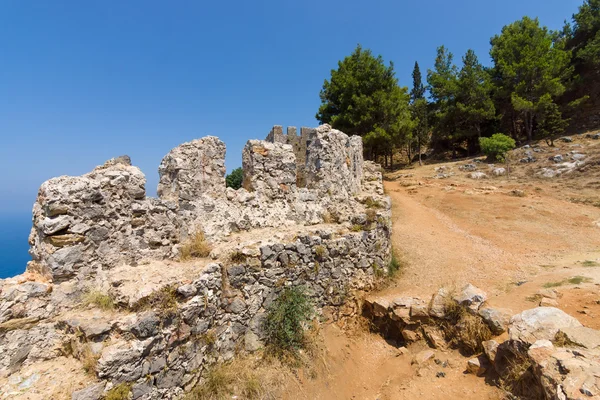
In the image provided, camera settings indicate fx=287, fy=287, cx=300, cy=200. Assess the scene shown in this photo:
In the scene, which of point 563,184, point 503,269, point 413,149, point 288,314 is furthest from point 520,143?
point 288,314

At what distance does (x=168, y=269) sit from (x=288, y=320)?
2.37 metres

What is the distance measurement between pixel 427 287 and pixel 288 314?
4.30 metres

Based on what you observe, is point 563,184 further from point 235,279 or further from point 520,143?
point 235,279

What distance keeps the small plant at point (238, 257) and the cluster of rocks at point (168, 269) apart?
2cm

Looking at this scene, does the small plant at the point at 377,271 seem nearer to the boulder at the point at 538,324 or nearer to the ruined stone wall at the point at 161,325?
the ruined stone wall at the point at 161,325

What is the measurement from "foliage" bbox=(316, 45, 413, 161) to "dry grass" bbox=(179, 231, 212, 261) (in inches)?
722

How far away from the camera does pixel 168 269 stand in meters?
4.78

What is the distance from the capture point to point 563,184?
695 inches

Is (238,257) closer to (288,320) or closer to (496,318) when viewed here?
(288,320)

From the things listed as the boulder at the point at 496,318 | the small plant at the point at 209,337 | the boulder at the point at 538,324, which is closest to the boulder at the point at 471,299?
the boulder at the point at 496,318

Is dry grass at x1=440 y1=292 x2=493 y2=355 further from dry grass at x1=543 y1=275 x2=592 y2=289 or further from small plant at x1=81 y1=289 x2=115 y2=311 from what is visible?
small plant at x1=81 y1=289 x2=115 y2=311

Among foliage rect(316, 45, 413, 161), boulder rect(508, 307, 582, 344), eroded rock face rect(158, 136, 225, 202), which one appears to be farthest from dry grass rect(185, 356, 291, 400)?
foliage rect(316, 45, 413, 161)

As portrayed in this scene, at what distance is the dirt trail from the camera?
537 cm

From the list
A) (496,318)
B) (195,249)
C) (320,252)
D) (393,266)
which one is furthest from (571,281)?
(195,249)
